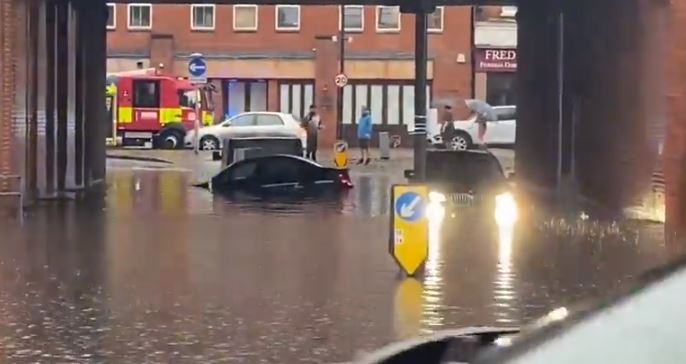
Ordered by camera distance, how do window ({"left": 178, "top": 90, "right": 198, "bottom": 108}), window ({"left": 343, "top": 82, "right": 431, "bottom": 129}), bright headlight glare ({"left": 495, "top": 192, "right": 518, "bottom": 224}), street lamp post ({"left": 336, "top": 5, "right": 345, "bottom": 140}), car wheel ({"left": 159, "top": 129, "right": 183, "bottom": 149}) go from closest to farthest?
bright headlight glare ({"left": 495, "top": 192, "right": 518, "bottom": 224}), car wheel ({"left": 159, "top": 129, "right": 183, "bottom": 149}), window ({"left": 178, "top": 90, "right": 198, "bottom": 108}), street lamp post ({"left": 336, "top": 5, "right": 345, "bottom": 140}), window ({"left": 343, "top": 82, "right": 431, "bottom": 129})

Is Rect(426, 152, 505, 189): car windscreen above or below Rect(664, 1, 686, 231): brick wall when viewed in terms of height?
below

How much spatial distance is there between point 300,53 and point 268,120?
9.76 meters

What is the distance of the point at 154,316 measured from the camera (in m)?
11.1

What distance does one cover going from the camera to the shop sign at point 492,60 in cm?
5597

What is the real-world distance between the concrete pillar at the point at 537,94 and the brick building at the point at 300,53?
23.9 m

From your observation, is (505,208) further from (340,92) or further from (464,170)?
(340,92)

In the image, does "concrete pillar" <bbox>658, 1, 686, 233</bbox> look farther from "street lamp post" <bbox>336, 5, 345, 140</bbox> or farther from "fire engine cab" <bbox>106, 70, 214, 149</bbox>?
"street lamp post" <bbox>336, 5, 345, 140</bbox>

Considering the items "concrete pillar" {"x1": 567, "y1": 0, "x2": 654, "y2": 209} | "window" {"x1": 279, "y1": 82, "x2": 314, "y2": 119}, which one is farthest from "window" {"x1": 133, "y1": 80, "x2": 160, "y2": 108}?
"concrete pillar" {"x1": 567, "y1": 0, "x2": 654, "y2": 209}

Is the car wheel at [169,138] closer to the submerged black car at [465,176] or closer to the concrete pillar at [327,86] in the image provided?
the concrete pillar at [327,86]

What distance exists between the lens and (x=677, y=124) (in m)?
16.5

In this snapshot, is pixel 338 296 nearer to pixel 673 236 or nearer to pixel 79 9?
pixel 673 236

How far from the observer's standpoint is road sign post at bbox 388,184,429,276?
45.1ft

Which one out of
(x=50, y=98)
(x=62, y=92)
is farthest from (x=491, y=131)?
(x=50, y=98)

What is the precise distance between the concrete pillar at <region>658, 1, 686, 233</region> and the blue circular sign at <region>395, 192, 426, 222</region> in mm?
3608
